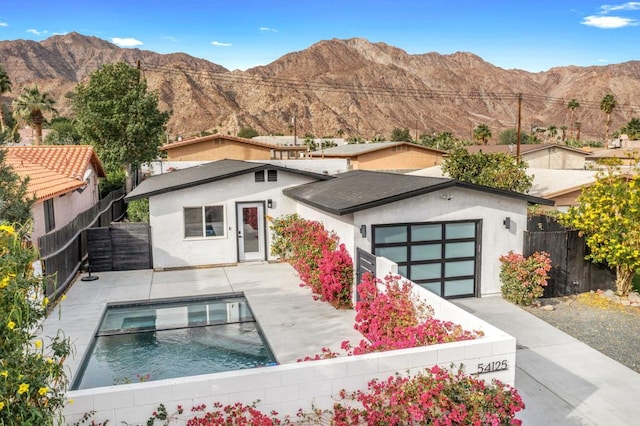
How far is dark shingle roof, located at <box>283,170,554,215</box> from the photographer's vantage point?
12300 mm

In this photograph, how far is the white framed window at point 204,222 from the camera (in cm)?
1744

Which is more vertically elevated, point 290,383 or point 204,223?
point 204,223

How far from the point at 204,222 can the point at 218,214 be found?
54 cm

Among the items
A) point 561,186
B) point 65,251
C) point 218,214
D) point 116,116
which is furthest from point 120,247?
point 116,116

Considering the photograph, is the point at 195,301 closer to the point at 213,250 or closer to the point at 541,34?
the point at 213,250

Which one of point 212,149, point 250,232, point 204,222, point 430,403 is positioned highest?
point 212,149

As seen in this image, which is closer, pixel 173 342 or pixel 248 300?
pixel 173 342

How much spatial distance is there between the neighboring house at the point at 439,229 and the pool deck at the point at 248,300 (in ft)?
6.42

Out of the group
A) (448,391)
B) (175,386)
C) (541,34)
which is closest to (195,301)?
(175,386)

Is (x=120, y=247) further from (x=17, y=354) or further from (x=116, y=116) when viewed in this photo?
(x=116, y=116)

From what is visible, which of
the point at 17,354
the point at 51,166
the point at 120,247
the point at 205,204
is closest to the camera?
the point at 17,354

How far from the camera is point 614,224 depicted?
13305 millimetres

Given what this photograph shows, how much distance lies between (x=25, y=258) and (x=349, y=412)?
443 centimetres

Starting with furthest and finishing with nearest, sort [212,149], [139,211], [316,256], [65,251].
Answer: [212,149], [139,211], [65,251], [316,256]
